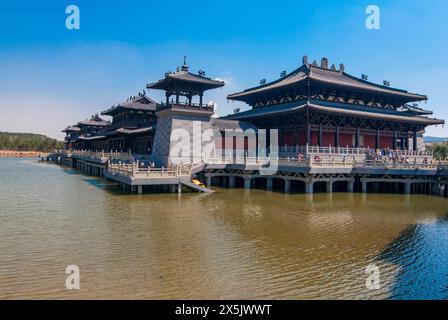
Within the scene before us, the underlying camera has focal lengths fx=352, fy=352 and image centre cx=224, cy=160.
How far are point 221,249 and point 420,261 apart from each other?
746cm

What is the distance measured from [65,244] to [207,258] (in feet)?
20.0

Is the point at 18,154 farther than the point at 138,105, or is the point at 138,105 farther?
the point at 18,154

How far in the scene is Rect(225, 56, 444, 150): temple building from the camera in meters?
36.4

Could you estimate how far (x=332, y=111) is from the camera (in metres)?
34.2

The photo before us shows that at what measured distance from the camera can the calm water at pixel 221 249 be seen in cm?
1037

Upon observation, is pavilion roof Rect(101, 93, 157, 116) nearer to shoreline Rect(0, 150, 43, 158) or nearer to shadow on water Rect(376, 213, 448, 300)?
shadow on water Rect(376, 213, 448, 300)

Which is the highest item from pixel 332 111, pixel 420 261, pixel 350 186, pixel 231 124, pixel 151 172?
pixel 332 111

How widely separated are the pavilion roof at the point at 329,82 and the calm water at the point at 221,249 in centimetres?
1694

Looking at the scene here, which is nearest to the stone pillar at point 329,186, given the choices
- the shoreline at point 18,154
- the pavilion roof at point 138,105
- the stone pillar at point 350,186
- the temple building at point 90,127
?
the stone pillar at point 350,186

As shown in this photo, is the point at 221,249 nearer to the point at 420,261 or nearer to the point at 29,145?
the point at 420,261

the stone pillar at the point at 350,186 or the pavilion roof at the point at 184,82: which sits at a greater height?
the pavilion roof at the point at 184,82

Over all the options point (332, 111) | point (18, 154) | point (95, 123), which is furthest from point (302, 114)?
point (18, 154)

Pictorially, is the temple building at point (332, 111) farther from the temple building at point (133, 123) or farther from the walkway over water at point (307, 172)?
the temple building at point (133, 123)

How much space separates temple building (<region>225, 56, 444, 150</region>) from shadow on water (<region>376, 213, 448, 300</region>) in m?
18.1
